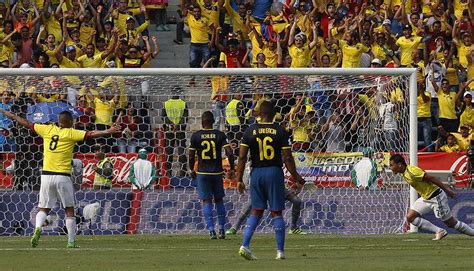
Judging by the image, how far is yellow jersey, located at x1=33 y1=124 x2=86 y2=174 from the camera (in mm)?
20641

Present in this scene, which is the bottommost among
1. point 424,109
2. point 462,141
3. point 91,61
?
point 462,141

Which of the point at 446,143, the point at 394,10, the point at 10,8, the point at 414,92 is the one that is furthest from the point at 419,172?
the point at 10,8

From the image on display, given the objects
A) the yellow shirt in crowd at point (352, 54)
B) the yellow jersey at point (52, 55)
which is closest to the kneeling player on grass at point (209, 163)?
the yellow jersey at point (52, 55)

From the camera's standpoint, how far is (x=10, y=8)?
32.1 meters

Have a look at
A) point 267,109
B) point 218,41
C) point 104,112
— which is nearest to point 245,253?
point 267,109

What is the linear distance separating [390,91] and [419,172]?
3.94m

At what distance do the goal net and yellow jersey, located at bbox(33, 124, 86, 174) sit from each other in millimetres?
4022

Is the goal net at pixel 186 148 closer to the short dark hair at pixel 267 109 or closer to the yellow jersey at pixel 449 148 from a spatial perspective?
the yellow jersey at pixel 449 148

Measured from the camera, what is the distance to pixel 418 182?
22047 mm

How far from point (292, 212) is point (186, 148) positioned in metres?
2.92

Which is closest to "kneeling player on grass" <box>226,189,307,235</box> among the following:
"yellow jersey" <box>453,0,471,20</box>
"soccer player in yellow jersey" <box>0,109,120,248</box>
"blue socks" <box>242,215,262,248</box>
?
"soccer player in yellow jersey" <box>0,109,120,248</box>

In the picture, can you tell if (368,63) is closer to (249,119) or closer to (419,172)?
(249,119)

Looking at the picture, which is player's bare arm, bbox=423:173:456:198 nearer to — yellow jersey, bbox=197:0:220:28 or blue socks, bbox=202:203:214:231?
blue socks, bbox=202:203:214:231

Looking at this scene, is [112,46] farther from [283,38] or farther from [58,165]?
[58,165]
